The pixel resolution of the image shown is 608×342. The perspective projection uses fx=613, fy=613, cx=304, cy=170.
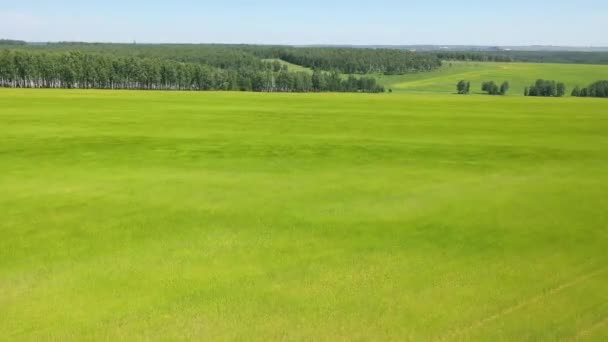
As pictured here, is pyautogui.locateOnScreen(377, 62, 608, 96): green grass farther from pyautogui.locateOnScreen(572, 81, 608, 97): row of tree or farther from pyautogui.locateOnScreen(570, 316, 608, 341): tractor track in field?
pyautogui.locateOnScreen(570, 316, 608, 341): tractor track in field

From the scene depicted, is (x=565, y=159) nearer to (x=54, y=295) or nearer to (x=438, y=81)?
(x=54, y=295)

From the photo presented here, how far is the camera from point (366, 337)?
46.0ft

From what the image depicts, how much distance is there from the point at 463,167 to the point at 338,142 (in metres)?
11.6

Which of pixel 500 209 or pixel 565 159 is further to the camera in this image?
pixel 565 159

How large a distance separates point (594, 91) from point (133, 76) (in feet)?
343

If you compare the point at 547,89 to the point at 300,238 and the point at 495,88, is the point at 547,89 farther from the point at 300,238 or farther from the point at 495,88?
the point at 300,238

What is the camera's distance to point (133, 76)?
140375 mm

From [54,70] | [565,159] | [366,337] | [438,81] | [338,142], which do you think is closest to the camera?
[366,337]

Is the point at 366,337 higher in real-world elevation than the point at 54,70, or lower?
lower

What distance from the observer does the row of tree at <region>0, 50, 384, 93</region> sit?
131750mm

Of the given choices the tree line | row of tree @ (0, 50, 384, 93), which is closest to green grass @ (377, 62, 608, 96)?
the tree line

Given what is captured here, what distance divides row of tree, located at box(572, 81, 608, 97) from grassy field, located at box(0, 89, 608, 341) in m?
101

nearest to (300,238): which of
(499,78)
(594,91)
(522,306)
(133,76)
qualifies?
(522,306)

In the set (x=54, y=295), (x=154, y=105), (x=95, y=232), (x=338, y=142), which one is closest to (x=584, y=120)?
(x=338, y=142)
